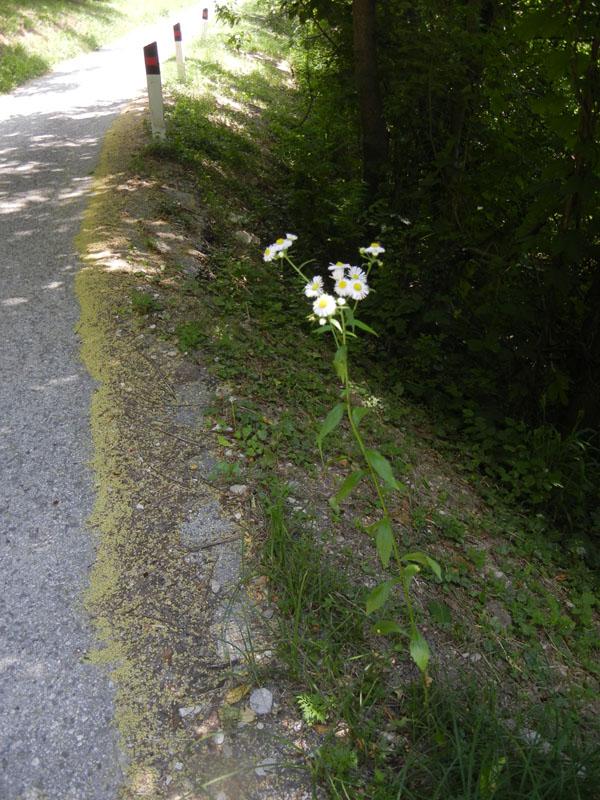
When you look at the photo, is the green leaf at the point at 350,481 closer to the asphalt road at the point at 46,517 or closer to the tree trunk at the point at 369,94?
the asphalt road at the point at 46,517

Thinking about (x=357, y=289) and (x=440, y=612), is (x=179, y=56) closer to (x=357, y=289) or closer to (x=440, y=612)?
(x=357, y=289)

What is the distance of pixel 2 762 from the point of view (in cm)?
217

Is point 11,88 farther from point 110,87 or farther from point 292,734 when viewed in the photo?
point 292,734

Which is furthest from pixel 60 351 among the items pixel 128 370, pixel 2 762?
pixel 2 762

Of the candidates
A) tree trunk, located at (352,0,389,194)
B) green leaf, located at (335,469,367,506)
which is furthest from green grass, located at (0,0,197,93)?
green leaf, located at (335,469,367,506)

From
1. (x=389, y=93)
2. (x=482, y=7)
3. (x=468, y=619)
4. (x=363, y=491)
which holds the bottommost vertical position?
(x=468, y=619)

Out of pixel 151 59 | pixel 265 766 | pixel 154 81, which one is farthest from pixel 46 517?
pixel 151 59

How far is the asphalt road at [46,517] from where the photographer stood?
2219 mm

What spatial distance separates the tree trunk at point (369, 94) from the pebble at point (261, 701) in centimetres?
616

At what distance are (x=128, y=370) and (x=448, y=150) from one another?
4.36 m

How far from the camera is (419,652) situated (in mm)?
2244

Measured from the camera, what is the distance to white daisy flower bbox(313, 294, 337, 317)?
2.12 metres

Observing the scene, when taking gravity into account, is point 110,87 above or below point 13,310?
above

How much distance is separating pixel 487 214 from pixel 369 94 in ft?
7.04
